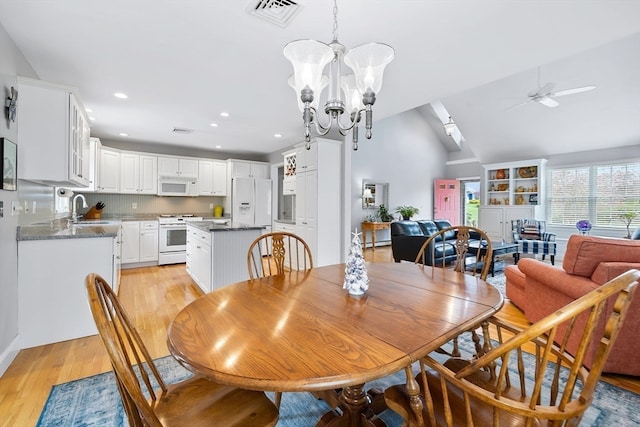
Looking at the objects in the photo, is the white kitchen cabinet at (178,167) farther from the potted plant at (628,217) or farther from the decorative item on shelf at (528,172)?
the potted plant at (628,217)

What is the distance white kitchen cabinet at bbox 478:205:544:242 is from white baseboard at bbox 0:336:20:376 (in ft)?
25.6

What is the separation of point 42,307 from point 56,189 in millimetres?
2293

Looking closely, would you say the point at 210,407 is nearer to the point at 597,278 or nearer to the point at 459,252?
the point at 459,252

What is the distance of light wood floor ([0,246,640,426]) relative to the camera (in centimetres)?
171

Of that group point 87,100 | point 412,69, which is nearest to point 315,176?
point 412,69

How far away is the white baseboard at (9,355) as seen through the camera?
2.02 metres

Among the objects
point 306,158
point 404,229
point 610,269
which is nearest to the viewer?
point 610,269

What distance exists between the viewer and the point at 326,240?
15.1 feet

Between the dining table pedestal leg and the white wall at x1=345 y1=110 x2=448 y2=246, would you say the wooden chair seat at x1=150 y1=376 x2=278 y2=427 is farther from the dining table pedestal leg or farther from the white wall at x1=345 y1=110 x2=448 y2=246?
the white wall at x1=345 y1=110 x2=448 y2=246

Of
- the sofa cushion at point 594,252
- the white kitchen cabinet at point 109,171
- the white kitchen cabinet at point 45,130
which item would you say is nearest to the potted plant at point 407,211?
the sofa cushion at point 594,252

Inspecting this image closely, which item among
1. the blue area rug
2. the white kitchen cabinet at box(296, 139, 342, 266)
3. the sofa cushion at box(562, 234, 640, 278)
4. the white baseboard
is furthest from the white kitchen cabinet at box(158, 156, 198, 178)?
the sofa cushion at box(562, 234, 640, 278)

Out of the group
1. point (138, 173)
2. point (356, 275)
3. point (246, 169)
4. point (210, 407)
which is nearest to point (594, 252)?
point (356, 275)

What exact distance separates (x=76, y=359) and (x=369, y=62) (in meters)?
2.96

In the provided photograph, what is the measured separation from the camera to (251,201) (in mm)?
6273
